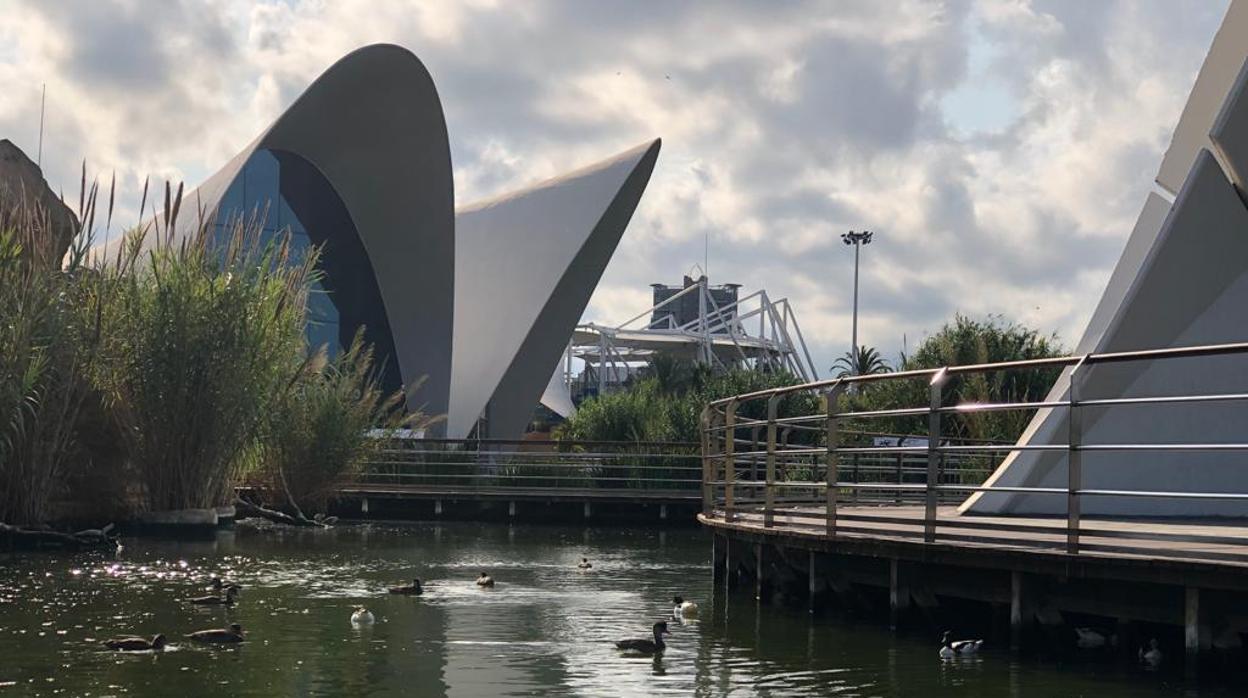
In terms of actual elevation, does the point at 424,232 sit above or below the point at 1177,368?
above

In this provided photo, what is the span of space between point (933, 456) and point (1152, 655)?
1707 millimetres

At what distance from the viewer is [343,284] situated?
1591 inches

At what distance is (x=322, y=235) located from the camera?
3959 cm

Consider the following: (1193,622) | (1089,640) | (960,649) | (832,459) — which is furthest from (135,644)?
(1193,622)

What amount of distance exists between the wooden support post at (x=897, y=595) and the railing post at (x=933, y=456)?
58cm

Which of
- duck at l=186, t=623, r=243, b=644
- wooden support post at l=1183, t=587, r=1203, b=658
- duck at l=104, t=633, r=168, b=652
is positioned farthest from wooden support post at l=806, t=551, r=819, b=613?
duck at l=104, t=633, r=168, b=652

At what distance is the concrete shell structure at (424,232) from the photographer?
37406 mm

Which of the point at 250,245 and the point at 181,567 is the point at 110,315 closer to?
the point at 250,245

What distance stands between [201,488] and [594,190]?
21.7 metres

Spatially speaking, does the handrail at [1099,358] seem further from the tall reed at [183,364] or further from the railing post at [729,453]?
the tall reed at [183,364]

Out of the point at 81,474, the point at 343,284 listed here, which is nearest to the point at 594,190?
the point at 343,284

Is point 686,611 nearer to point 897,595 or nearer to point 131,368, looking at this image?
point 897,595

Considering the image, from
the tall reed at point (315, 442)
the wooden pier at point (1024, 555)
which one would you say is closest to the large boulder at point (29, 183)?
the tall reed at point (315, 442)

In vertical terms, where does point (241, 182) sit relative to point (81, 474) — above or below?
above
